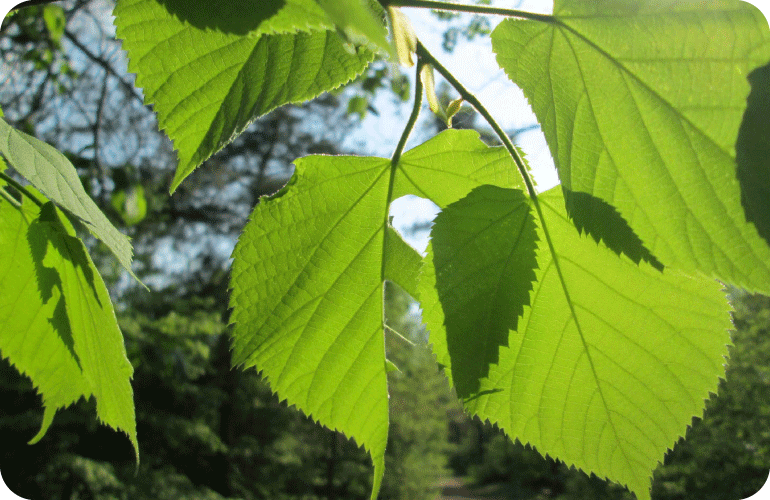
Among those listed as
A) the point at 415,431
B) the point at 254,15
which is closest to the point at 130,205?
the point at 254,15

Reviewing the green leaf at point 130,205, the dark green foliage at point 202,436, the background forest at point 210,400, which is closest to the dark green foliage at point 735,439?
the background forest at point 210,400

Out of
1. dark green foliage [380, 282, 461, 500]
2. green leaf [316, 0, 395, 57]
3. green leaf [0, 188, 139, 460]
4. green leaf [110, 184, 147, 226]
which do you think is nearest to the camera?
green leaf [316, 0, 395, 57]

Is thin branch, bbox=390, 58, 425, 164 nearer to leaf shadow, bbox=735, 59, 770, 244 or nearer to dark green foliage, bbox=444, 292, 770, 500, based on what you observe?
leaf shadow, bbox=735, 59, 770, 244

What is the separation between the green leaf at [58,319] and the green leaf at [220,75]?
119mm

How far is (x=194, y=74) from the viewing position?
0.21 meters

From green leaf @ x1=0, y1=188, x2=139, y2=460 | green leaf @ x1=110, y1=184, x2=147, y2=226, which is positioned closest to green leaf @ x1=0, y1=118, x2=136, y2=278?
green leaf @ x1=0, y1=188, x2=139, y2=460

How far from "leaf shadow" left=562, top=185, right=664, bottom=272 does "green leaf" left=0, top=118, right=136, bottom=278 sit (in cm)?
21

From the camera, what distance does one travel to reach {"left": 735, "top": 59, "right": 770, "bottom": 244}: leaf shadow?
164mm

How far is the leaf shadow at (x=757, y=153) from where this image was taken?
0.16 metres

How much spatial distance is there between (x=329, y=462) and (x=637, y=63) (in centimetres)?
846

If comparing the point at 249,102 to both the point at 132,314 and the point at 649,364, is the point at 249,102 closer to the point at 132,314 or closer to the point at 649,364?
the point at 649,364

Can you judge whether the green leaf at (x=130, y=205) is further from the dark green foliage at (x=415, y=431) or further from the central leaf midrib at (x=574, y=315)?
the dark green foliage at (x=415, y=431)

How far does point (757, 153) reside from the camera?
167 mm

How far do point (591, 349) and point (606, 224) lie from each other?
0.10 m
